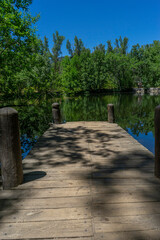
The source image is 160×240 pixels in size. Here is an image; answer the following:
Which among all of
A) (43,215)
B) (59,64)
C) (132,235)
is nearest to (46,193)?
(43,215)

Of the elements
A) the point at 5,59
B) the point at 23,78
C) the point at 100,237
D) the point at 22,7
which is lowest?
the point at 100,237

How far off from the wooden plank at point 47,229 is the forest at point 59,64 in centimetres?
1204

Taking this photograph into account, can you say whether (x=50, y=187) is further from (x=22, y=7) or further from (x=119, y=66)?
(x=119, y=66)

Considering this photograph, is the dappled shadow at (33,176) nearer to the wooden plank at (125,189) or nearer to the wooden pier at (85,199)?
the wooden pier at (85,199)

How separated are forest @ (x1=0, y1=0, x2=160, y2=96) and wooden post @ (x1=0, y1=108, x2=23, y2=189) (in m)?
11.0

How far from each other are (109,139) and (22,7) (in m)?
13.5

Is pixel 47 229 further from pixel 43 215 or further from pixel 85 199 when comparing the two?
pixel 85 199

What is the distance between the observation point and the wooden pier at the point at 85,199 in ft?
5.60

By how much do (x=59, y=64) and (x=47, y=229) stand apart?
5905 cm

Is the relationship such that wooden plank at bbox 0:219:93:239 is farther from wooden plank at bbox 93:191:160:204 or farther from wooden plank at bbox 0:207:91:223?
wooden plank at bbox 93:191:160:204

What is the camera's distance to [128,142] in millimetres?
4867

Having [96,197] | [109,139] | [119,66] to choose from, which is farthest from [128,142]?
[119,66]

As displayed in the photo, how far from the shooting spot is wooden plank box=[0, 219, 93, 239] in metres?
1.66

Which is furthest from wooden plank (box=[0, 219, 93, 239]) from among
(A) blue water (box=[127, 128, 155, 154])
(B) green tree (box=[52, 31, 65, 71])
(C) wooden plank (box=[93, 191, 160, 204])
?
(B) green tree (box=[52, 31, 65, 71])
